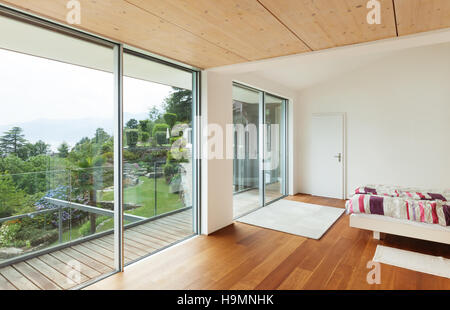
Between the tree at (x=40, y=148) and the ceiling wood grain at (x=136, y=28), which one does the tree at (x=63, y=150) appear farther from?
the ceiling wood grain at (x=136, y=28)

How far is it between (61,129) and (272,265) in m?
2.40

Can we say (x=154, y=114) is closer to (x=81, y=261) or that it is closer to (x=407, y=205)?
(x=81, y=261)

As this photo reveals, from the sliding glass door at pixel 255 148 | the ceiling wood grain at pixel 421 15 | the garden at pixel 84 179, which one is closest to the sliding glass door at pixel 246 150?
the sliding glass door at pixel 255 148

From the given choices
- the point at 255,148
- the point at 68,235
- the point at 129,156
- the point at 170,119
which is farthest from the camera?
the point at 255,148

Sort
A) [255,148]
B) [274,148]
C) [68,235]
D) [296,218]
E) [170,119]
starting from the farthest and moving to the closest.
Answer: [274,148] → [255,148] → [296,218] → [170,119] → [68,235]

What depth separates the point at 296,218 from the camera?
4539 millimetres

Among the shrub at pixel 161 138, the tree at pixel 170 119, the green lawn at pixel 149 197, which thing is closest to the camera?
the green lawn at pixel 149 197

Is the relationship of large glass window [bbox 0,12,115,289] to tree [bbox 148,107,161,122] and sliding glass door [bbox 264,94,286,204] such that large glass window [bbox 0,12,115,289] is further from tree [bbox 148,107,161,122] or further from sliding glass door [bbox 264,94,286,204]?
sliding glass door [bbox 264,94,286,204]

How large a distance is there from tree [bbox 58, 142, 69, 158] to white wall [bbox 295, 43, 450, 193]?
529cm

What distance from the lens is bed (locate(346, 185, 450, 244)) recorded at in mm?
3102

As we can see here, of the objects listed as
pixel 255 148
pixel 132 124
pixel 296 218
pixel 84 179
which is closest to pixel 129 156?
A: pixel 132 124

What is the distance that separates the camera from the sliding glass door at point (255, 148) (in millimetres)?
4801

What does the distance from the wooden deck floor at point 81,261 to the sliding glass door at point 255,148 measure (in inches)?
67.9

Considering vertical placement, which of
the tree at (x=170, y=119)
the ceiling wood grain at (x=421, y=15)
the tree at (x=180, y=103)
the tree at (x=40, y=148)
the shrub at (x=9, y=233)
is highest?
the ceiling wood grain at (x=421, y=15)
